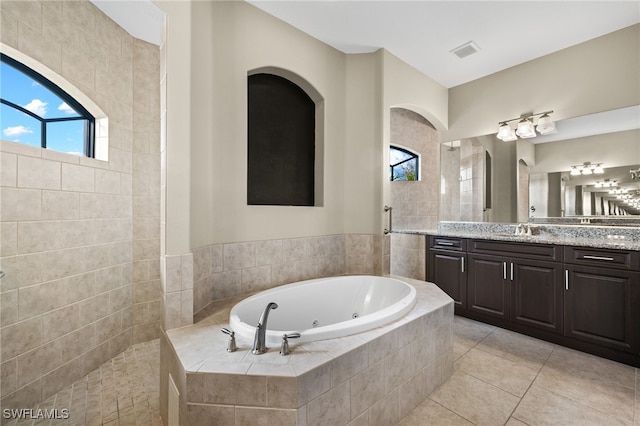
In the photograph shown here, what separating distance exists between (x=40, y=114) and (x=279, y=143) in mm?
1670

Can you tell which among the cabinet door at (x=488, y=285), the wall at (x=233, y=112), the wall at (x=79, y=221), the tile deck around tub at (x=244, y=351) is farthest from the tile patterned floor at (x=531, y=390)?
the wall at (x=79, y=221)

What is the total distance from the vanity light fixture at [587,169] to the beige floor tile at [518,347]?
1.68 m

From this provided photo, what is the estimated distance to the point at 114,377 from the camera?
195 cm

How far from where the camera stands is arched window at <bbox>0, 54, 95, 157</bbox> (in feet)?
5.43

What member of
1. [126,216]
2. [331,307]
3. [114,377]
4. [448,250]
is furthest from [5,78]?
[448,250]

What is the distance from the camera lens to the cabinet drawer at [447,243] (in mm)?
2951

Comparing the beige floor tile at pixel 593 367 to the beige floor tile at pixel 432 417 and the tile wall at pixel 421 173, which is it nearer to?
the beige floor tile at pixel 432 417

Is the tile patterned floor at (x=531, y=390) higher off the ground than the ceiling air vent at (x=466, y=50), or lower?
lower

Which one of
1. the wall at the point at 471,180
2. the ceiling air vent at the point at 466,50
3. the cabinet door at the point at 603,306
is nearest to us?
the cabinet door at the point at 603,306

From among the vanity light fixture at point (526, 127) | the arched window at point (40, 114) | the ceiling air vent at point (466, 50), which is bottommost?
the arched window at point (40, 114)

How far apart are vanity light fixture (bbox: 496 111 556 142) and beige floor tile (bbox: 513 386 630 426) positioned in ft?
8.04

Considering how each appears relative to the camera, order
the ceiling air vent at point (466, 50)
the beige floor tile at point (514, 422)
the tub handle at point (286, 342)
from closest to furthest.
Answer: the tub handle at point (286, 342)
the beige floor tile at point (514, 422)
the ceiling air vent at point (466, 50)

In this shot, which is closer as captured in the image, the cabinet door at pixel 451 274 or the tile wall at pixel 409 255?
the cabinet door at pixel 451 274

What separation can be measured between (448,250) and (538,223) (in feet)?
3.14
